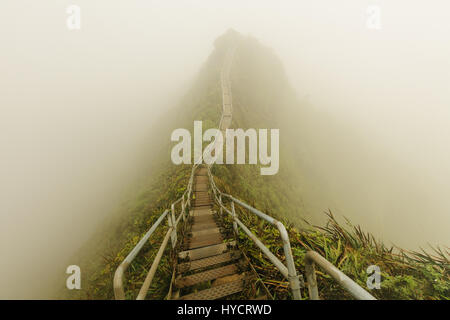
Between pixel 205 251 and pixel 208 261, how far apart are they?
365 millimetres

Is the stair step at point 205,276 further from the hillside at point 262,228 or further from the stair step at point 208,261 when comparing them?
the hillside at point 262,228

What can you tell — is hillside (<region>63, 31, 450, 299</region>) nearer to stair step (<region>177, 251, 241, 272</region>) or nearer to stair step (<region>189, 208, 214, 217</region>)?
stair step (<region>177, 251, 241, 272</region>)

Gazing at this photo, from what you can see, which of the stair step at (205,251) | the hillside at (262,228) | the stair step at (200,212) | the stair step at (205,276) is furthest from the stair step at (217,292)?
the stair step at (200,212)

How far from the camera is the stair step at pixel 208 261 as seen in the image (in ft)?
10.6

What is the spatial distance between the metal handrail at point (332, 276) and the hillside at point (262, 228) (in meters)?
1.47

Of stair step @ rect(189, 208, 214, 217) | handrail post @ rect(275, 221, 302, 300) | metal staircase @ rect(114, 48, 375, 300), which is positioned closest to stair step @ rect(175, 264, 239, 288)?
metal staircase @ rect(114, 48, 375, 300)

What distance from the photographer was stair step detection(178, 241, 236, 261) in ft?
11.8

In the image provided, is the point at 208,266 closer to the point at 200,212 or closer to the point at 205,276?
the point at 205,276

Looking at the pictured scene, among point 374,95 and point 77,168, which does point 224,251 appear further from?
point 374,95

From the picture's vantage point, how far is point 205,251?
373 centimetres

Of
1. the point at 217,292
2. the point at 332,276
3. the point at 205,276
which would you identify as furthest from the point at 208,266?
the point at 332,276

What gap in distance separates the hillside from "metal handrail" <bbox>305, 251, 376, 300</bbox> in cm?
147

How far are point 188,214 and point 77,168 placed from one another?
156 ft

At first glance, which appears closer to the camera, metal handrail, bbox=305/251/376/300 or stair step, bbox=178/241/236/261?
metal handrail, bbox=305/251/376/300
